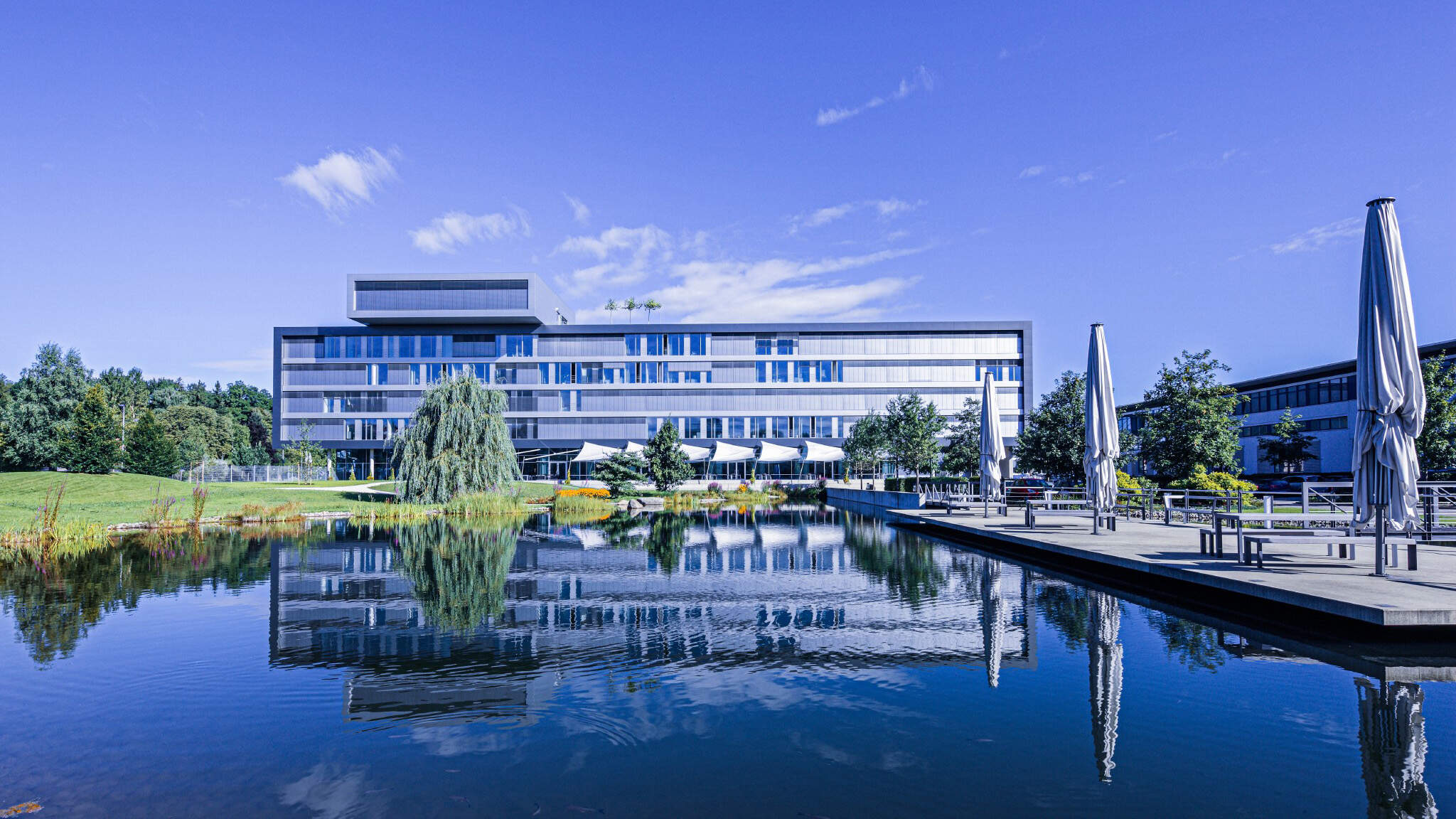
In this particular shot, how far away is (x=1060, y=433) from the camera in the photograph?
3331 centimetres

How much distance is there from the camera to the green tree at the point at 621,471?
156 feet

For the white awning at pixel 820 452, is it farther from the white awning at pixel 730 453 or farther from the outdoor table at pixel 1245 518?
the outdoor table at pixel 1245 518

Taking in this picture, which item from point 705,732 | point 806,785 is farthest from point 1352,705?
point 705,732

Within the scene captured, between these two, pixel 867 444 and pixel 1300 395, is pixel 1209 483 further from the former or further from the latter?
pixel 1300 395

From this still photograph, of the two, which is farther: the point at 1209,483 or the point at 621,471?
the point at 621,471

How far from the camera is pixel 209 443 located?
88.2m

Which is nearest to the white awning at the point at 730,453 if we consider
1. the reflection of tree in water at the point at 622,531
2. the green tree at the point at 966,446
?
the green tree at the point at 966,446

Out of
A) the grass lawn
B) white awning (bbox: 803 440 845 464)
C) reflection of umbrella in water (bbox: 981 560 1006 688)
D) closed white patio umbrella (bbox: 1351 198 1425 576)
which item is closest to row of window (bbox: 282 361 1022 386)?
white awning (bbox: 803 440 845 464)

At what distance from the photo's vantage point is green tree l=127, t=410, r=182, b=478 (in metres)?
51.3

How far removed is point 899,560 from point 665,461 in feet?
108

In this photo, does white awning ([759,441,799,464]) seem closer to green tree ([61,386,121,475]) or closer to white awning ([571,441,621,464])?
white awning ([571,441,621,464])

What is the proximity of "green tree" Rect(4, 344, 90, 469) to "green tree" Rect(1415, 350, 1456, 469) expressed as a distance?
8157cm

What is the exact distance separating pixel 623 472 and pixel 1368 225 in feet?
133

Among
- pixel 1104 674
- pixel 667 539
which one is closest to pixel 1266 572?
pixel 1104 674
